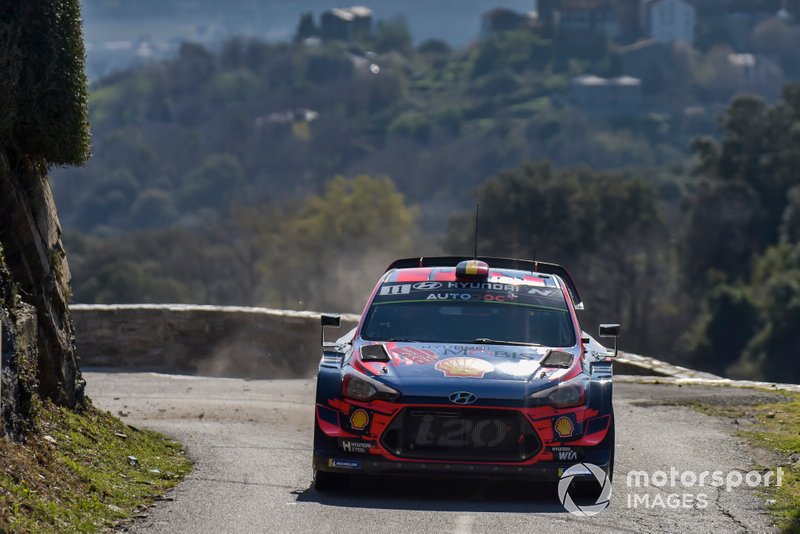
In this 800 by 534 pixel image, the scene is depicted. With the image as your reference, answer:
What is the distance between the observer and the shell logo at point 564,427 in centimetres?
923

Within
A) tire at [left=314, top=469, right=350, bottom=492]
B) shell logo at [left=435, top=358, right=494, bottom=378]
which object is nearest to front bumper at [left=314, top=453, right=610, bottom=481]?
tire at [left=314, top=469, right=350, bottom=492]

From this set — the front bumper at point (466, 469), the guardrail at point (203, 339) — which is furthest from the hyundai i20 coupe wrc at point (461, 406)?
the guardrail at point (203, 339)

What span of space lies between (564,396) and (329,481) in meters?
1.71

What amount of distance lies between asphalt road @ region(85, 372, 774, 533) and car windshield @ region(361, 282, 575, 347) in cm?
106

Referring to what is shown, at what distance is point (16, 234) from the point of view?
1098 centimetres

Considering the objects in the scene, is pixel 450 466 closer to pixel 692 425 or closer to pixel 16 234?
pixel 16 234

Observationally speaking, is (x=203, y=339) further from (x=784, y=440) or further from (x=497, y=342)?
(x=497, y=342)

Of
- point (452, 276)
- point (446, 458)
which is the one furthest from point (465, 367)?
point (452, 276)

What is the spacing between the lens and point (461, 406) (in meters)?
9.16

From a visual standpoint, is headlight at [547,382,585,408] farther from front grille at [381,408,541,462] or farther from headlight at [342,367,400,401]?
headlight at [342,367,400,401]

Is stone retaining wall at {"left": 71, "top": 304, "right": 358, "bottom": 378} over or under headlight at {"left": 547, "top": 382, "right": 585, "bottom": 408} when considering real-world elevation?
under

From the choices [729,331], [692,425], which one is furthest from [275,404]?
[729,331]

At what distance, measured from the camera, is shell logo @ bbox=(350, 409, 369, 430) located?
30.7 feet

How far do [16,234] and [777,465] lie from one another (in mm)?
6145
